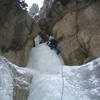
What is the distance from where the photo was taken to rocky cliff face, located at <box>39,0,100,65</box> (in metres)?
9.68

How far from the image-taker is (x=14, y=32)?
1082 centimetres

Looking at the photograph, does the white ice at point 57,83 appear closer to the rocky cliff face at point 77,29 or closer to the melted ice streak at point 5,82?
the melted ice streak at point 5,82

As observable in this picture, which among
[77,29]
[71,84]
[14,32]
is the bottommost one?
[71,84]

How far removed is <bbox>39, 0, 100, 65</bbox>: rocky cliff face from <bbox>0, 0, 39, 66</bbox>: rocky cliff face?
2.12m

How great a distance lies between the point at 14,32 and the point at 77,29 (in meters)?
3.69

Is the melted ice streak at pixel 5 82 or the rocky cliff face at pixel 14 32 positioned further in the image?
the rocky cliff face at pixel 14 32

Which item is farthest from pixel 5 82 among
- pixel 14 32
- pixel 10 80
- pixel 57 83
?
pixel 14 32

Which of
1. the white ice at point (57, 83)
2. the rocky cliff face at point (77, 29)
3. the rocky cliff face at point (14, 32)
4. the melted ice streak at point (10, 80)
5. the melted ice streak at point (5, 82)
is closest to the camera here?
the melted ice streak at point (5, 82)

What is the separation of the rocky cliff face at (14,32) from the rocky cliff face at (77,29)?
212 centimetres

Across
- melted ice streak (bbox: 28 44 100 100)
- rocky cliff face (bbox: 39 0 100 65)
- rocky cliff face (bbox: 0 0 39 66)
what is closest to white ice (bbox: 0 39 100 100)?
melted ice streak (bbox: 28 44 100 100)

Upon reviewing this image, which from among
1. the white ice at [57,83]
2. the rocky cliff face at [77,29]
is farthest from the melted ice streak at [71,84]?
the rocky cliff face at [77,29]

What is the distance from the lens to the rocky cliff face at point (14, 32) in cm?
1015

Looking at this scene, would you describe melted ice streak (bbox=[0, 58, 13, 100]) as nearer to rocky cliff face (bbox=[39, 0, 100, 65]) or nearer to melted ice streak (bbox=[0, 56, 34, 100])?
melted ice streak (bbox=[0, 56, 34, 100])

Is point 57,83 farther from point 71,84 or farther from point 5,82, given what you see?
point 5,82
